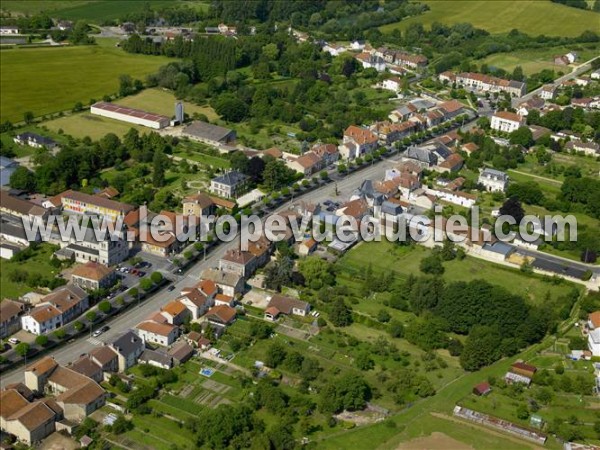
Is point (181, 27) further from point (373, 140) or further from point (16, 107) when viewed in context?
point (373, 140)

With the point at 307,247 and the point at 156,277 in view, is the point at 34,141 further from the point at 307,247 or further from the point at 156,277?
the point at 307,247

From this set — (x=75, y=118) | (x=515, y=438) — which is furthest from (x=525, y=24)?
(x=515, y=438)

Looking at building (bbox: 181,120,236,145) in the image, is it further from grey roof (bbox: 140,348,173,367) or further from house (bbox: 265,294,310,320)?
grey roof (bbox: 140,348,173,367)

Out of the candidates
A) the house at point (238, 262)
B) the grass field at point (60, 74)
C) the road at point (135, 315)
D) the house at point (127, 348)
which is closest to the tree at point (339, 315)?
the house at point (238, 262)

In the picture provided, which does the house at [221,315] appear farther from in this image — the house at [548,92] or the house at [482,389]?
the house at [548,92]

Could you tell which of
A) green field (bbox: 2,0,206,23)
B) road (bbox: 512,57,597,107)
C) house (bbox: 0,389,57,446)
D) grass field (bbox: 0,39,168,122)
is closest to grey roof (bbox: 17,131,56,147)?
grass field (bbox: 0,39,168,122)

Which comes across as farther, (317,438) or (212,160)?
(212,160)

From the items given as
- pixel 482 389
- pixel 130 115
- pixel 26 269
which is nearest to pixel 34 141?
pixel 130 115
